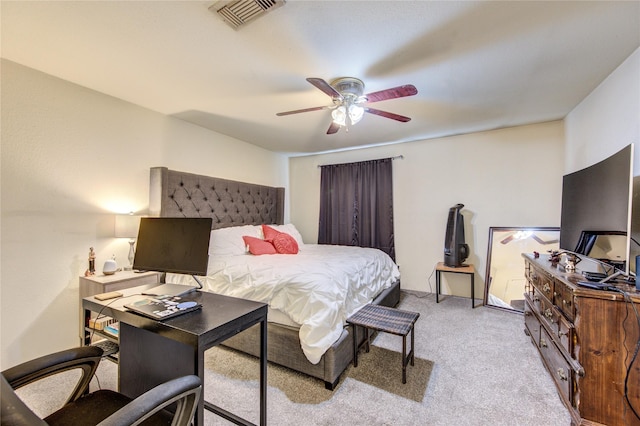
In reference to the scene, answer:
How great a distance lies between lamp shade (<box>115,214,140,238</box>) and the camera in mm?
2619

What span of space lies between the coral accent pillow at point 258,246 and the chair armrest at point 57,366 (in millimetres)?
1996

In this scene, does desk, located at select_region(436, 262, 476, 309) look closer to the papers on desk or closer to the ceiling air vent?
the papers on desk

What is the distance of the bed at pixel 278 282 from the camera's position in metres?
1.98

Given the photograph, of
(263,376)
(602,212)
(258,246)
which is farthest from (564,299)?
(258,246)

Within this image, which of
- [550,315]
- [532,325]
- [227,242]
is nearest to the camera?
[550,315]

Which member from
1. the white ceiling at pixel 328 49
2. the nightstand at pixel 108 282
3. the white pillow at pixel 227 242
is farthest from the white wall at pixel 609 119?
the nightstand at pixel 108 282

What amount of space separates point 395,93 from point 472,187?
2.51m

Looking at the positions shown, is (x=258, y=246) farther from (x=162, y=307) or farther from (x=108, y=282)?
(x=162, y=307)

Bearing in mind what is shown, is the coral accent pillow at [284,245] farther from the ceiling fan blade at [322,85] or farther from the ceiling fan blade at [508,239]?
the ceiling fan blade at [508,239]

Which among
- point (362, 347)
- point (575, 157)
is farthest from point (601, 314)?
point (575, 157)

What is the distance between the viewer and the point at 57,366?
1124 millimetres

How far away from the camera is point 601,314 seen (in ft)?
4.72

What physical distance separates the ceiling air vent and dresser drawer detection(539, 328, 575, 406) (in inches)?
106

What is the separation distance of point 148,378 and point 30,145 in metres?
2.12
